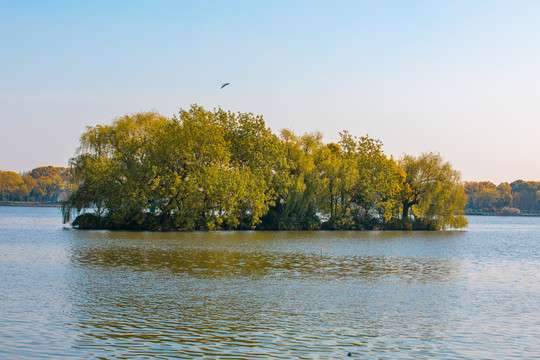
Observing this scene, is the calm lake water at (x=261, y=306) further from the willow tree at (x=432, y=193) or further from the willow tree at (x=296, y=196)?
the willow tree at (x=432, y=193)

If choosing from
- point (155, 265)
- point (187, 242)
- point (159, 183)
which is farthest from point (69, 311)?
point (159, 183)

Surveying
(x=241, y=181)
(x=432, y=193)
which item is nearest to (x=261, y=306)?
(x=241, y=181)

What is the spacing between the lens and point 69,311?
763 inches

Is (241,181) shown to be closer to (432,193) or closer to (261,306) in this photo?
(432,193)

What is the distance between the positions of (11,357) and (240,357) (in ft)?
19.6

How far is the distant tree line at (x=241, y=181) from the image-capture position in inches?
2584

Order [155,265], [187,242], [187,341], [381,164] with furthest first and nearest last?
1. [381,164]
2. [187,242]
3. [155,265]
4. [187,341]

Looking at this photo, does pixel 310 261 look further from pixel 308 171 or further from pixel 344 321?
pixel 308 171

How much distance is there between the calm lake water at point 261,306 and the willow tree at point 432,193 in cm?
3924

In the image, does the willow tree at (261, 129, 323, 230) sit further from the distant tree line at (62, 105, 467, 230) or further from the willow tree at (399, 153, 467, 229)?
the willow tree at (399, 153, 467, 229)

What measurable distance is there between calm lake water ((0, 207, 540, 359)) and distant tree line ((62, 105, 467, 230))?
26518 millimetres

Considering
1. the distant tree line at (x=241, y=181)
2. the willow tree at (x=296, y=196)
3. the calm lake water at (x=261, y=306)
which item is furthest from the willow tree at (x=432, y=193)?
the calm lake water at (x=261, y=306)

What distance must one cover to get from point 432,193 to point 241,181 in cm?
3026

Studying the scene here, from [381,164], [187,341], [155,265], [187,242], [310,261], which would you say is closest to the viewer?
[187,341]
